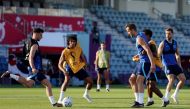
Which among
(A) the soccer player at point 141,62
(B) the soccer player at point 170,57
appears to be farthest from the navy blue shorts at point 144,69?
(B) the soccer player at point 170,57

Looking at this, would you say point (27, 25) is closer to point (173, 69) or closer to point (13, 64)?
point (13, 64)

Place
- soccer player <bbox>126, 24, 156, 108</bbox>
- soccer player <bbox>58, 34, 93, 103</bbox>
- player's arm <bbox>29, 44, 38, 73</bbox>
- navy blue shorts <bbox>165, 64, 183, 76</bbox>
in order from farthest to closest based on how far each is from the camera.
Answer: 1. soccer player <bbox>58, 34, 93, 103</bbox>
2. navy blue shorts <bbox>165, 64, 183, 76</bbox>
3. soccer player <bbox>126, 24, 156, 108</bbox>
4. player's arm <bbox>29, 44, 38, 73</bbox>

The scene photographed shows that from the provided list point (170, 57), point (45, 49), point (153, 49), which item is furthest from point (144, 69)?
point (45, 49)

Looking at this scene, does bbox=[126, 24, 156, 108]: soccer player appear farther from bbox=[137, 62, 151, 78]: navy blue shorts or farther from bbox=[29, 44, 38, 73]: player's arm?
bbox=[29, 44, 38, 73]: player's arm

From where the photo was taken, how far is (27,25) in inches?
1604

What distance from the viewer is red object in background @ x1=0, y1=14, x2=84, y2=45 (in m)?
39.7

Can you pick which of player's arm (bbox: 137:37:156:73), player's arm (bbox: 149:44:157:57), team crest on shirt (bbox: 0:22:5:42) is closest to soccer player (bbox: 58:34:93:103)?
player's arm (bbox: 149:44:157:57)

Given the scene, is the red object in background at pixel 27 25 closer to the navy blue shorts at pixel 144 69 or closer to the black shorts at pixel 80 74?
the black shorts at pixel 80 74

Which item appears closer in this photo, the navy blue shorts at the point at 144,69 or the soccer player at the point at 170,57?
the navy blue shorts at the point at 144,69

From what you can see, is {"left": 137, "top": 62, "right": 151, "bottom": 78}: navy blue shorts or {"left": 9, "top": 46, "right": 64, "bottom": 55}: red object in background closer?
{"left": 137, "top": 62, "right": 151, "bottom": 78}: navy blue shorts

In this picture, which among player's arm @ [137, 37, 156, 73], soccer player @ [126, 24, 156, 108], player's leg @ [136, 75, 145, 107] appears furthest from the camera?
player's leg @ [136, 75, 145, 107]

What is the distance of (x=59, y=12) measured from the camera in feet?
140

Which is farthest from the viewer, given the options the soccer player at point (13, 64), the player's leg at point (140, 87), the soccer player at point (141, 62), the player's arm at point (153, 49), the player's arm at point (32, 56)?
the soccer player at point (13, 64)

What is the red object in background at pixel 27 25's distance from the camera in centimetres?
3966
